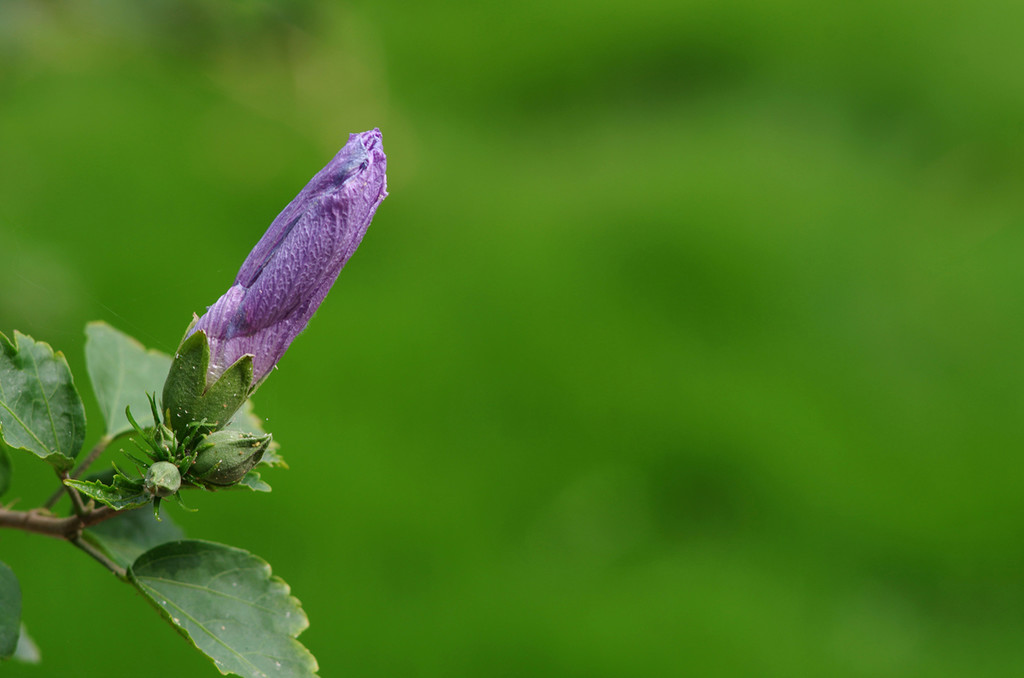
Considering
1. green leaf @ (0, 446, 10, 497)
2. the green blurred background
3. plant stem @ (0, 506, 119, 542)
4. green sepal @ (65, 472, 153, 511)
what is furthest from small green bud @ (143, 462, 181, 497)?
the green blurred background

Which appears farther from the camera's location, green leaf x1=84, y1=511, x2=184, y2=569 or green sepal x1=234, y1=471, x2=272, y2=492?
green leaf x1=84, y1=511, x2=184, y2=569

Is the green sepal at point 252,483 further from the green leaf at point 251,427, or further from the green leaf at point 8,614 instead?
the green leaf at point 8,614

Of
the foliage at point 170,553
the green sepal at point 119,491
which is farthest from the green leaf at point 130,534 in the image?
the green sepal at point 119,491

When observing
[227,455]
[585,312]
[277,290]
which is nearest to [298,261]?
[277,290]

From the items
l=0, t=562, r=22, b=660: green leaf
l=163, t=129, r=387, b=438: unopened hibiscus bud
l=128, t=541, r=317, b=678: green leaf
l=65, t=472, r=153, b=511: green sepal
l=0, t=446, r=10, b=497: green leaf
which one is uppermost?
l=163, t=129, r=387, b=438: unopened hibiscus bud

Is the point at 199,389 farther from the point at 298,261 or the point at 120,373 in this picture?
the point at 120,373

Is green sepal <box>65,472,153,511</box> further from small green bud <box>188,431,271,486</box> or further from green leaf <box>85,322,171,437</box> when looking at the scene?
green leaf <box>85,322,171,437</box>
